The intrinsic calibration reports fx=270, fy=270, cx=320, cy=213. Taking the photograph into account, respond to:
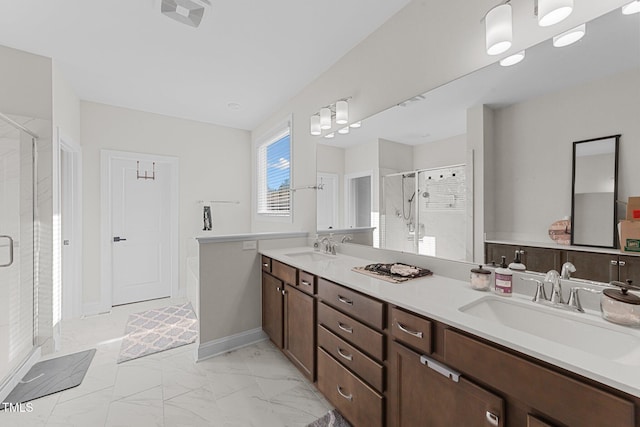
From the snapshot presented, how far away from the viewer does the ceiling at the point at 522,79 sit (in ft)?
3.40

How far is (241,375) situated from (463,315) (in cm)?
182

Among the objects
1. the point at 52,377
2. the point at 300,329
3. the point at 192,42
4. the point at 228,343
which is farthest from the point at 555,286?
the point at 52,377

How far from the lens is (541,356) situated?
0.77m

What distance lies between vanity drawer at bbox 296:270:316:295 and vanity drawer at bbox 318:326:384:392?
25cm

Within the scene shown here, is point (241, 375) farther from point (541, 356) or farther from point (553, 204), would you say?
point (553, 204)

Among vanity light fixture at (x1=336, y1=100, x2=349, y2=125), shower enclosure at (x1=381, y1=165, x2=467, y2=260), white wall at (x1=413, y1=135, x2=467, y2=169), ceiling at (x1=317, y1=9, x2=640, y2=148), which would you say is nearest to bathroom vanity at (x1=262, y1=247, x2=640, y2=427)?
shower enclosure at (x1=381, y1=165, x2=467, y2=260)

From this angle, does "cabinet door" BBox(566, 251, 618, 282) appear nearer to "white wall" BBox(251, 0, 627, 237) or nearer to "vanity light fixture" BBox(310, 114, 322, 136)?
"white wall" BBox(251, 0, 627, 237)

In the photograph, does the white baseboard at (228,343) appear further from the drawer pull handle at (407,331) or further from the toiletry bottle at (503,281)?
the toiletry bottle at (503,281)

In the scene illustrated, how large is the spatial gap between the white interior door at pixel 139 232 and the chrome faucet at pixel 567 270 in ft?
13.9

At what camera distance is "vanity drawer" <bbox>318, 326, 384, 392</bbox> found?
132cm

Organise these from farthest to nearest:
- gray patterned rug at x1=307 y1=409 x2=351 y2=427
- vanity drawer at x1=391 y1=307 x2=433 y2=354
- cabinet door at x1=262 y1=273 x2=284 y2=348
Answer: cabinet door at x1=262 y1=273 x2=284 y2=348 < gray patterned rug at x1=307 y1=409 x2=351 y2=427 < vanity drawer at x1=391 y1=307 x2=433 y2=354

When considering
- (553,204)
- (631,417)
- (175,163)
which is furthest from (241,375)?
(175,163)

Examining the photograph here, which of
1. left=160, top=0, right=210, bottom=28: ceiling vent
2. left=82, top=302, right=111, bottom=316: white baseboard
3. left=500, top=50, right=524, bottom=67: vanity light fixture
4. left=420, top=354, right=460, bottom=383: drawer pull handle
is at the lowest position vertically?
left=82, top=302, right=111, bottom=316: white baseboard

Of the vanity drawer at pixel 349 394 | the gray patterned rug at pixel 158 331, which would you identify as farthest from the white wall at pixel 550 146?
the gray patterned rug at pixel 158 331
